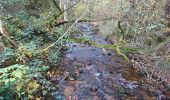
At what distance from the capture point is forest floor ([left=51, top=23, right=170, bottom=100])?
25.2 ft

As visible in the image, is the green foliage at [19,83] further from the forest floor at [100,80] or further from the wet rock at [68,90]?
the forest floor at [100,80]

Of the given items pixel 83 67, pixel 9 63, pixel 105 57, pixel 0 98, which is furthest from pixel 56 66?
pixel 0 98

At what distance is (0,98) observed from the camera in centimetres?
520

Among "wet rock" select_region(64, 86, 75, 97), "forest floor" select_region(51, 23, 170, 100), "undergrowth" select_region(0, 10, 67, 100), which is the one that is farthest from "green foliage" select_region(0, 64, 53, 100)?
"forest floor" select_region(51, 23, 170, 100)

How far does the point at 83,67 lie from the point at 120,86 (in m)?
1.94

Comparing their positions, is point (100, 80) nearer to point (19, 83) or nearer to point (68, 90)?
point (68, 90)

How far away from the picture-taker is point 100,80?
877cm

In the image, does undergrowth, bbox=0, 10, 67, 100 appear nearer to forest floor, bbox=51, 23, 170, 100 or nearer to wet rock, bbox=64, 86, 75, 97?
wet rock, bbox=64, 86, 75, 97

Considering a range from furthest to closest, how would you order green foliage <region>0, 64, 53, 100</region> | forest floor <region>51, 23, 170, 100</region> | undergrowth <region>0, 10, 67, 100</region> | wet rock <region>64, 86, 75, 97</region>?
forest floor <region>51, 23, 170, 100</region> → wet rock <region>64, 86, 75, 97</region> → undergrowth <region>0, 10, 67, 100</region> → green foliage <region>0, 64, 53, 100</region>

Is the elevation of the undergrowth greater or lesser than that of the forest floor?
greater

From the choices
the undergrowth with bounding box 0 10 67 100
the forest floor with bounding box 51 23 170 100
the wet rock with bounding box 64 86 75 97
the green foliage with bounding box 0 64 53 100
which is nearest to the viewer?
the green foliage with bounding box 0 64 53 100

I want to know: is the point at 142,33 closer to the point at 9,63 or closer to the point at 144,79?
the point at 144,79

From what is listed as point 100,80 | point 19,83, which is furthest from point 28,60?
point 100,80

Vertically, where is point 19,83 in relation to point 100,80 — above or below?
above
